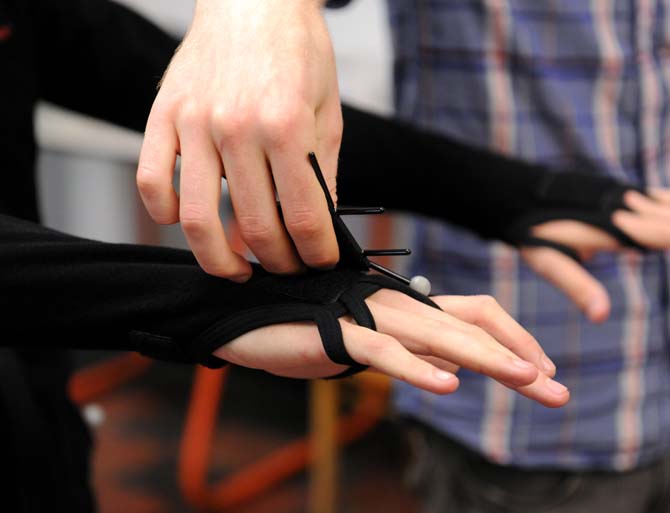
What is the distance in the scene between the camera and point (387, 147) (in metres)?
0.64

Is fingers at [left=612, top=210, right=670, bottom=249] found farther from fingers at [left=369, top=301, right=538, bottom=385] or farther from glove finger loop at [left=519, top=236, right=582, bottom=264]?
fingers at [left=369, top=301, right=538, bottom=385]

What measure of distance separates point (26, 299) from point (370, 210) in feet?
0.61

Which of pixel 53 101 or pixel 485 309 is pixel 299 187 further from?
pixel 53 101

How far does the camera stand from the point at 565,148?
816mm

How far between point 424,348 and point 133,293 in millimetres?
157

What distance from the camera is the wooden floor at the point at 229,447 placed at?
184cm

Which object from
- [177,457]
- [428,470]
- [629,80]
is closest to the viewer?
[629,80]

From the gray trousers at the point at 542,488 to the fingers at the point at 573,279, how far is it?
299 millimetres

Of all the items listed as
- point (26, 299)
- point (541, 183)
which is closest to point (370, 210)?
point (26, 299)

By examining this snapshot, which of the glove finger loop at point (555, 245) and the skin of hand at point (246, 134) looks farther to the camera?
the glove finger loop at point (555, 245)

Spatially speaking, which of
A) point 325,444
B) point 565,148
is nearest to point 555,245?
point 565,148

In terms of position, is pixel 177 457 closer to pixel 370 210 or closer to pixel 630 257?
pixel 630 257

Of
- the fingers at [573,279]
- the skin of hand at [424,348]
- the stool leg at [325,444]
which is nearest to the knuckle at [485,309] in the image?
the skin of hand at [424,348]

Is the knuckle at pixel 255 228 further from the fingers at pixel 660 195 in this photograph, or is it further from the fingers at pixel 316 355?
the fingers at pixel 660 195
